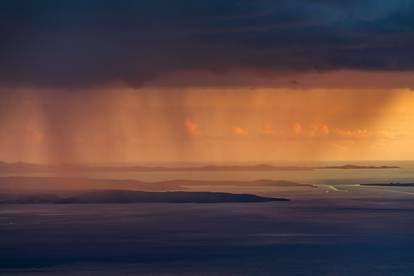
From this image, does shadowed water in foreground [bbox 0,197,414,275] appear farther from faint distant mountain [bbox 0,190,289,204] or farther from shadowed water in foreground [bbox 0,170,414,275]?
faint distant mountain [bbox 0,190,289,204]

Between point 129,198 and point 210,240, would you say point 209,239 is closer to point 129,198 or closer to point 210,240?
point 210,240

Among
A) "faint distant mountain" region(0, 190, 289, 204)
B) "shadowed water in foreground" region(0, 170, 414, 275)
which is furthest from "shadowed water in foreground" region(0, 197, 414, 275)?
"faint distant mountain" region(0, 190, 289, 204)

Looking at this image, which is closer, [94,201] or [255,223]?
[255,223]

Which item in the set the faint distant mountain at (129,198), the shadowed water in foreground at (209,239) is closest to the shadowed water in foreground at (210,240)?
the shadowed water in foreground at (209,239)

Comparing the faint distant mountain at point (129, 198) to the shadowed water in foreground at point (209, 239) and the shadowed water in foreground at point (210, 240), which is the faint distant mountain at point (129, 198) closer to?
A: the shadowed water in foreground at point (209, 239)

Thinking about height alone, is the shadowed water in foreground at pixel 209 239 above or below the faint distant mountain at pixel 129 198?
below

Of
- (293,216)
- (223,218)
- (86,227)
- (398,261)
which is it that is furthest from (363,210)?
(398,261)

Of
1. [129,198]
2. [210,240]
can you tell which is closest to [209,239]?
[210,240]

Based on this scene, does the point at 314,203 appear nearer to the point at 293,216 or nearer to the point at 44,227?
the point at 293,216
